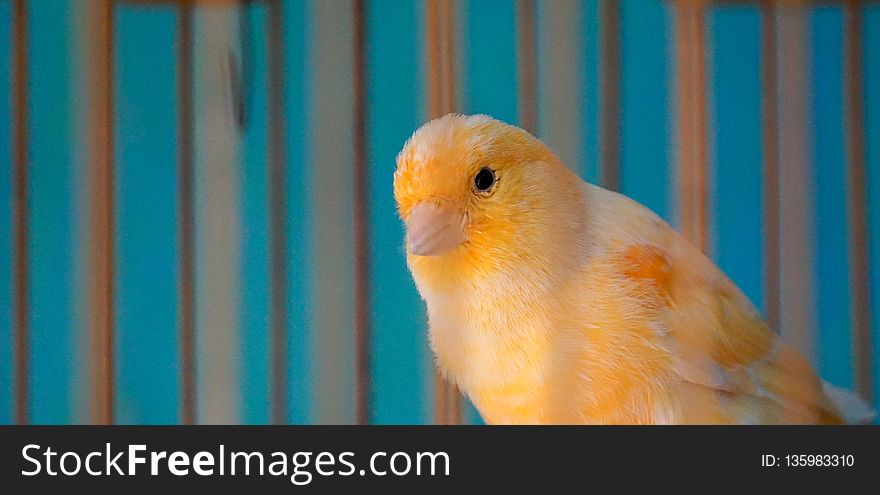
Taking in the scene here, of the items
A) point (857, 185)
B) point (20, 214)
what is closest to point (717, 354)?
point (857, 185)

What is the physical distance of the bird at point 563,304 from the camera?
35.7 inches

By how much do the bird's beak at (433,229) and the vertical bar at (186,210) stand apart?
30 cm

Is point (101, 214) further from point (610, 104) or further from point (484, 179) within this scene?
point (610, 104)

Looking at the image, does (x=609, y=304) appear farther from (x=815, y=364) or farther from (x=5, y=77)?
(x=5, y=77)

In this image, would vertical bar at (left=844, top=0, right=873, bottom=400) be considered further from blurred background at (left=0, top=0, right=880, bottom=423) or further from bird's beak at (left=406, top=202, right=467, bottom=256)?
bird's beak at (left=406, top=202, right=467, bottom=256)

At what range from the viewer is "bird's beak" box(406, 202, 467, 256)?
87cm

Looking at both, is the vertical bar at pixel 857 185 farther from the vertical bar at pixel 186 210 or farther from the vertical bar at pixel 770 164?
the vertical bar at pixel 186 210

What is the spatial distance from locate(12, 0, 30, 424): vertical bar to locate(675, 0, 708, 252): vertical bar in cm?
82

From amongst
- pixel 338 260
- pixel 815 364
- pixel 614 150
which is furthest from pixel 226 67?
pixel 815 364

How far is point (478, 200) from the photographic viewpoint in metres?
0.91

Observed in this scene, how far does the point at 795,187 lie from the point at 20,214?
38.1 inches

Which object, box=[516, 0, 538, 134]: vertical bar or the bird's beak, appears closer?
the bird's beak

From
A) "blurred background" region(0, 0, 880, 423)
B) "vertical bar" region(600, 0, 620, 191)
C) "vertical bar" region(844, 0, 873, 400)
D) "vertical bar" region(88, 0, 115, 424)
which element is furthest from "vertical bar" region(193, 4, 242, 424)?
"vertical bar" region(844, 0, 873, 400)

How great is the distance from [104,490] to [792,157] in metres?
0.90
